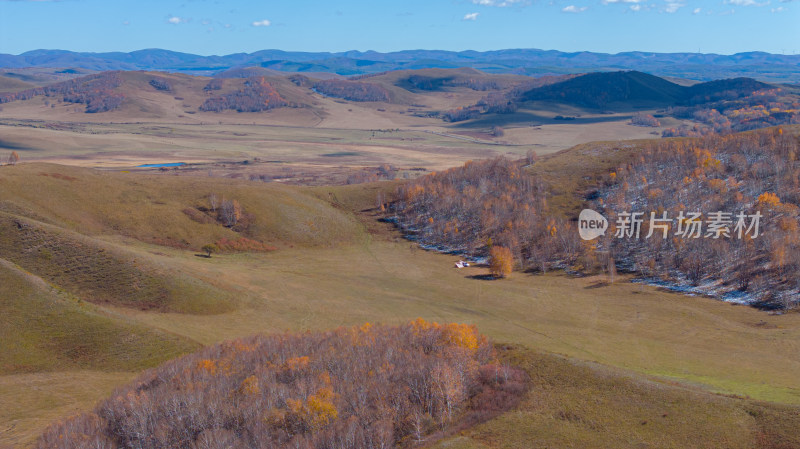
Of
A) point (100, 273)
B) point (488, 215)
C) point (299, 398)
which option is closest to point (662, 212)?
point (488, 215)

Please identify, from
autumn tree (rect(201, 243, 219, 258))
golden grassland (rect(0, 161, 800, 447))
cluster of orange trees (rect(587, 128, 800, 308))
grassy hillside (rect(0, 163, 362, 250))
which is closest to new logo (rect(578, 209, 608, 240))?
cluster of orange trees (rect(587, 128, 800, 308))

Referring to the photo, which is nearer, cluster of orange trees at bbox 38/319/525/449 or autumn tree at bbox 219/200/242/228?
cluster of orange trees at bbox 38/319/525/449

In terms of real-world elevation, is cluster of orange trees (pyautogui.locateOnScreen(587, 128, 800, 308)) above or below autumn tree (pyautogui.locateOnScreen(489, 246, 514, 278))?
above

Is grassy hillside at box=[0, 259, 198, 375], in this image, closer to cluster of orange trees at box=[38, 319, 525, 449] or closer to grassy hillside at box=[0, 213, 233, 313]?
grassy hillside at box=[0, 213, 233, 313]

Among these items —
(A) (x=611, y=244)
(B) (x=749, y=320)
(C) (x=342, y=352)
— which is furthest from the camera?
(A) (x=611, y=244)

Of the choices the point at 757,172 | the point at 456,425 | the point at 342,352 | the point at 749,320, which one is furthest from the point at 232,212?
the point at 757,172

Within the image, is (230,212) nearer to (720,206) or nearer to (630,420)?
(630,420)

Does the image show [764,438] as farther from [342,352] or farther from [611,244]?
[611,244]
